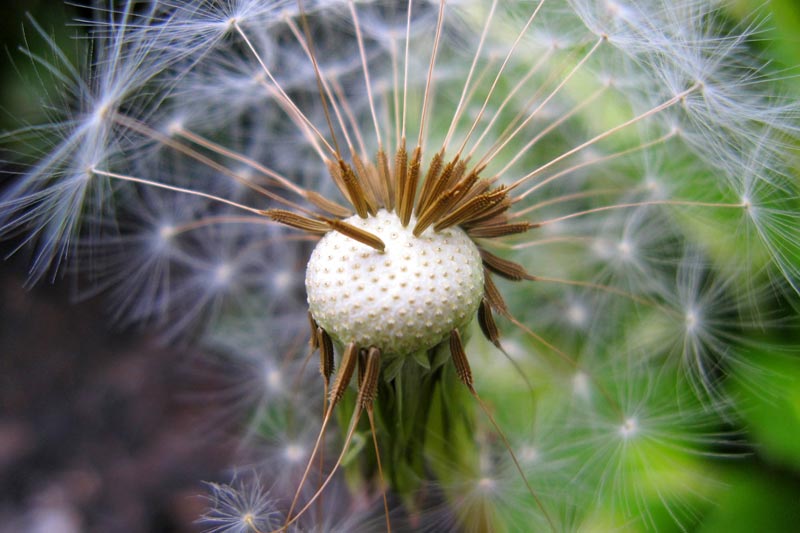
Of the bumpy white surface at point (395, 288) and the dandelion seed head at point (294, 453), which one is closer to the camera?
the bumpy white surface at point (395, 288)

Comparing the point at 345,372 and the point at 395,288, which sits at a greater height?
the point at 395,288

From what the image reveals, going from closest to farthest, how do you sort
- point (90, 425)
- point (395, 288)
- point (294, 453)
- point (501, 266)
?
point (395, 288), point (501, 266), point (294, 453), point (90, 425)

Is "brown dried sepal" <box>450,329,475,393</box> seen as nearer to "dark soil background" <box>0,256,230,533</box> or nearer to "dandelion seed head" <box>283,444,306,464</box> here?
"dandelion seed head" <box>283,444,306,464</box>

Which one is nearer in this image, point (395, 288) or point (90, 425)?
point (395, 288)

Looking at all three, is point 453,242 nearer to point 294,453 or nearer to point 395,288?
point 395,288

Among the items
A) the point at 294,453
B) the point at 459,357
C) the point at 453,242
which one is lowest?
the point at 294,453

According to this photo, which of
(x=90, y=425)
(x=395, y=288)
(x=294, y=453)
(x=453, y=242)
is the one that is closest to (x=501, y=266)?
(x=453, y=242)

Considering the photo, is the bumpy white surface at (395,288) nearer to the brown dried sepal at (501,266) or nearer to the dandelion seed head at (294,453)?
the brown dried sepal at (501,266)

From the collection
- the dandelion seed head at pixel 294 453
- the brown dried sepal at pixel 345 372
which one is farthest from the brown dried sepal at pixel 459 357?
the dandelion seed head at pixel 294 453
